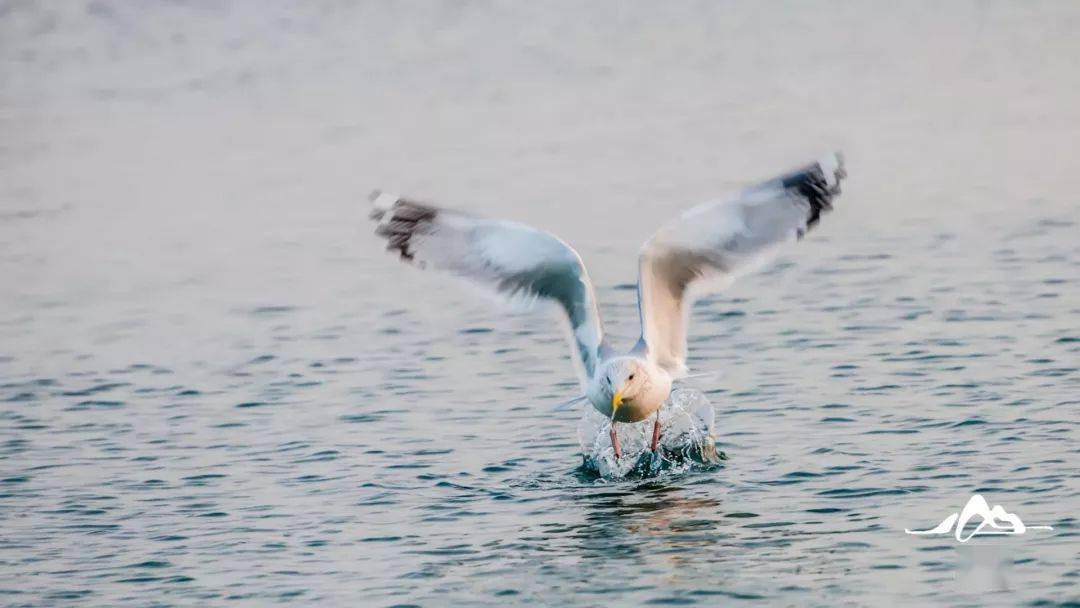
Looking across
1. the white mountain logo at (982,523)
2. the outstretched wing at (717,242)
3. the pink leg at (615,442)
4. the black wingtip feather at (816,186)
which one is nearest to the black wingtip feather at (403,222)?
the outstretched wing at (717,242)

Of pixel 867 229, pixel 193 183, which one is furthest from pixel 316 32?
pixel 867 229

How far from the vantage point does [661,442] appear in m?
10.6

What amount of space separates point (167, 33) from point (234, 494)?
12.4 metres

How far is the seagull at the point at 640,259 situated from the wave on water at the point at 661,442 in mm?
156

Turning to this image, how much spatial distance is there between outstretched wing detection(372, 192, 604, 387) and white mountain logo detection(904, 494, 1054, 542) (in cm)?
201

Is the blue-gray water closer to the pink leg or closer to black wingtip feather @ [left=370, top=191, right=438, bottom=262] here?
the pink leg

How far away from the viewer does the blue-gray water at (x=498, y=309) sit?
911cm

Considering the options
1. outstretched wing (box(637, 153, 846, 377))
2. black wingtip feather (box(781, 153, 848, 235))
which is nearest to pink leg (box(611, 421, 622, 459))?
outstretched wing (box(637, 153, 846, 377))

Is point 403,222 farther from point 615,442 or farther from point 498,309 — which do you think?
point 615,442

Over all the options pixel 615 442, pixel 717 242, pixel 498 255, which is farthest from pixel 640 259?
pixel 615 442

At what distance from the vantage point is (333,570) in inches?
354

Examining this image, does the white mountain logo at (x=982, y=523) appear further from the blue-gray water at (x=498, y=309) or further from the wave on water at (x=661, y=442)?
the wave on water at (x=661, y=442)

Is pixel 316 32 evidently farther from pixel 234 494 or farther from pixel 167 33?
pixel 234 494

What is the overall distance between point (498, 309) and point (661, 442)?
1.14 metres
